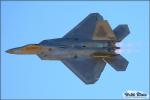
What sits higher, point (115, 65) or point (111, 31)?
point (111, 31)

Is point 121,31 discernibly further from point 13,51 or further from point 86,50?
point 13,51

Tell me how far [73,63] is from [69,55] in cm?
119

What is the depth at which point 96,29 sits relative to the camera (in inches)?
2255

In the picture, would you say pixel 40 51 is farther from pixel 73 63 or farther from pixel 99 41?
pixel 99 41

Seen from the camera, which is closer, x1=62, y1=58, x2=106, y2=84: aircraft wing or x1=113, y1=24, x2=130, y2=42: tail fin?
x1=62, y1=58, x2=106, y2=84: aircraft wing

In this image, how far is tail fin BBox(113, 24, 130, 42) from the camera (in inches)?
2297

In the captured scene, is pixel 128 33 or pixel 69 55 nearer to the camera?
pixel 69 55

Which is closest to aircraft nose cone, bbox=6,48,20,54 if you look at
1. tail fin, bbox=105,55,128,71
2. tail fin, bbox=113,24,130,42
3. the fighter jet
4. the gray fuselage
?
the fighter jet

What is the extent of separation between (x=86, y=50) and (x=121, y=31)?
6619 millimetres

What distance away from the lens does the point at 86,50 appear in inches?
2179

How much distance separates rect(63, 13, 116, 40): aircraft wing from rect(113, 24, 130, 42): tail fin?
51.0 inches

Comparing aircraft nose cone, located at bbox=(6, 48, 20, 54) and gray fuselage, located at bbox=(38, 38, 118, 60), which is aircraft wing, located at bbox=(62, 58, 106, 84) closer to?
gray fuselage, located at bbox=(38, 38, 118, 60)

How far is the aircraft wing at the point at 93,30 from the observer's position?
56.9 metres

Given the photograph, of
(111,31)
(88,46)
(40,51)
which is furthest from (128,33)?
(40,51)
